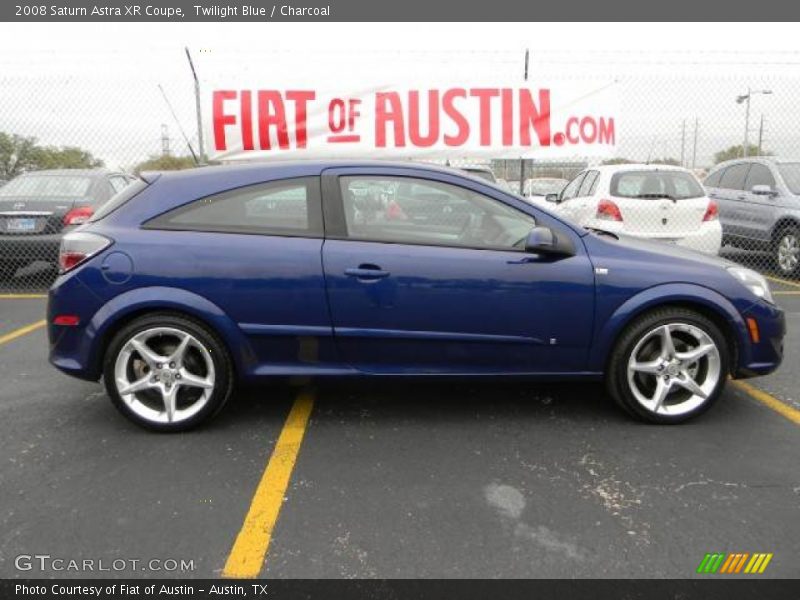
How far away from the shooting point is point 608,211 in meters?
7.52

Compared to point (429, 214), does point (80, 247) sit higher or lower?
lower

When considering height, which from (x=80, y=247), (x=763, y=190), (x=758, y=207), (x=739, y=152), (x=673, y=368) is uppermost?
(x=739, y=152)

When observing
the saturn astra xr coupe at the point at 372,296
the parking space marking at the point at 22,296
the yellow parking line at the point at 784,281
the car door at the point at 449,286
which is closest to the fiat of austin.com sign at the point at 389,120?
the parking space marking at the point at 22,296

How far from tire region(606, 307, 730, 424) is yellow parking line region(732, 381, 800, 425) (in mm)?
514

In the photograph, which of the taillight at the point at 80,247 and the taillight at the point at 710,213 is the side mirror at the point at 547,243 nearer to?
the taillight at the point at 80,247

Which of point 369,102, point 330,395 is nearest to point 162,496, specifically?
point 330,395

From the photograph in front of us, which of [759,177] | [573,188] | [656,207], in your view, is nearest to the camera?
[656,207]

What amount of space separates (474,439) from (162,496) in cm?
157

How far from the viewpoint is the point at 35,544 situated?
2.52 meters

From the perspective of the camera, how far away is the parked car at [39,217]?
7188 millimetres

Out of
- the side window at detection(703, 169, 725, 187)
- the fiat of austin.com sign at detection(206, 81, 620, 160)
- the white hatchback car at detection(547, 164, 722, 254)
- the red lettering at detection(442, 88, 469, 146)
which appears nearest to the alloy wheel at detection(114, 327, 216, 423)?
the fiat of austin.com sign at detection(206, 81, 620, 160)

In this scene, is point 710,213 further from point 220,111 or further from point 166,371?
point 166,371

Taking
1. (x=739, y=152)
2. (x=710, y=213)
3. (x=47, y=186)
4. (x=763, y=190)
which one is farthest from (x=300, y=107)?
(x=739, y=152)

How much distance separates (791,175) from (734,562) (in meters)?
7.54
